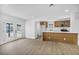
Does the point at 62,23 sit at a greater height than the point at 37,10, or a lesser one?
lesser

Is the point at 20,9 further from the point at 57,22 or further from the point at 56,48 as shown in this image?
the point at 56,48

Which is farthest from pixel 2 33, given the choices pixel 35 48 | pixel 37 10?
pixel 37 10

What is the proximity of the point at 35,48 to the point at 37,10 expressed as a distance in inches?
29.2

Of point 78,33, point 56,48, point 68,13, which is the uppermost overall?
point 68,13

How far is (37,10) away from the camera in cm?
172

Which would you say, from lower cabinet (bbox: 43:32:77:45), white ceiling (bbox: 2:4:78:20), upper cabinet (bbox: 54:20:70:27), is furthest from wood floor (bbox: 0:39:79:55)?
white ceiling (bbox: 2:4:78:20)

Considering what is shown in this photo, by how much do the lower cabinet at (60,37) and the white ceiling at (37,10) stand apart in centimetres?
40

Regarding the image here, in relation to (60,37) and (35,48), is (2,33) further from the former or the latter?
(60,37)

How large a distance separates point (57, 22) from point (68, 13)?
10.8 inches

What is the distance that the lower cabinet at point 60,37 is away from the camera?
1.76 meters
